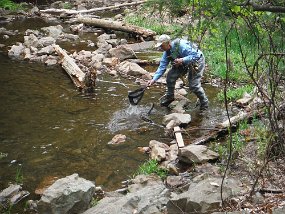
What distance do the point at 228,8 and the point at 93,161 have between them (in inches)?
159

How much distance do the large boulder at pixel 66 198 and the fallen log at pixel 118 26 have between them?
10.5 metres

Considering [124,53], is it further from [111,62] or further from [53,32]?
[53,32]

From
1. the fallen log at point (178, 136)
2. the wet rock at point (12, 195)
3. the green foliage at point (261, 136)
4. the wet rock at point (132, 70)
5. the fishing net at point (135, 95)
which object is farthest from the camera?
the wet rock at point (132, 70)

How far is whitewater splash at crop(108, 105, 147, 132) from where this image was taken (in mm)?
7637

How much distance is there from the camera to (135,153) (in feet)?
21.6

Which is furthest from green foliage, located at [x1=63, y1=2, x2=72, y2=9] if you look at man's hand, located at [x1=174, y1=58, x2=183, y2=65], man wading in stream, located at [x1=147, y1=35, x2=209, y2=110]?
man's hand, located at [x1=174, y1=58, x2=183, y2=65]

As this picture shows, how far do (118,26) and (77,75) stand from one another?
234 inches

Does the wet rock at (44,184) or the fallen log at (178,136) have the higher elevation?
the fallen log at (178,136)

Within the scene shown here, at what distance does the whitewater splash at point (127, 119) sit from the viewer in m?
7.64

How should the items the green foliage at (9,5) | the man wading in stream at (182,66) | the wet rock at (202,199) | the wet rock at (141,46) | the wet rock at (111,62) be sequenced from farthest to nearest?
the green foliage at (9,5) < the wet rock at (141,46) < the wet rock at (111,62) < the man wading in stream at (182,66) < the wet rock at (202,199)

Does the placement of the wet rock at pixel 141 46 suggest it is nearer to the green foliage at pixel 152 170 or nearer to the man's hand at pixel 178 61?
the man's hand at pixel 178 61

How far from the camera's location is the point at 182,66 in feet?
26.7

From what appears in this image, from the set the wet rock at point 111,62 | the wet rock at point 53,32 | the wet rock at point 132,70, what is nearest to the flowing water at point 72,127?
the wet rock at point 132,70

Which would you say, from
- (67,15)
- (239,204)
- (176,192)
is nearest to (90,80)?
(176,192)
